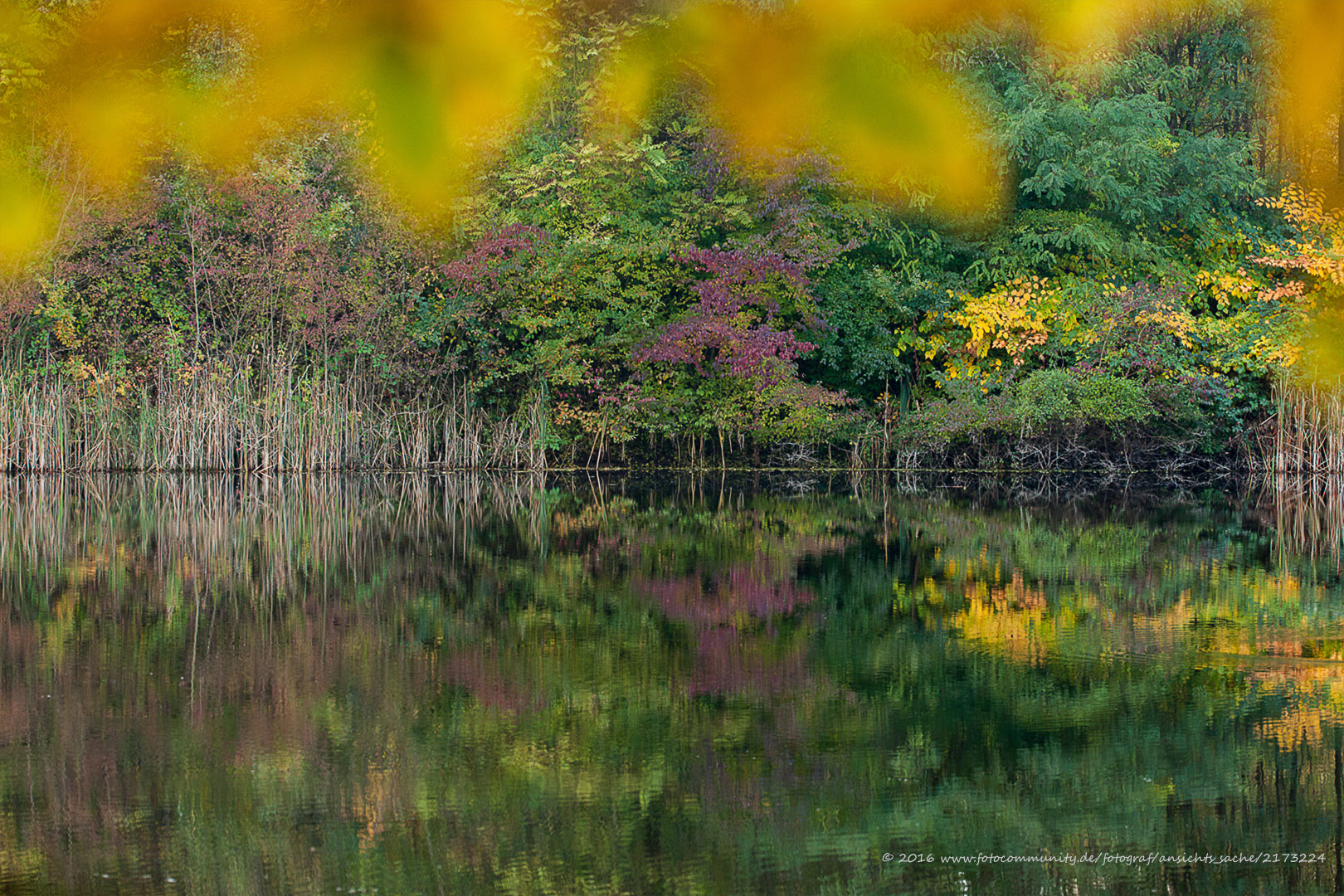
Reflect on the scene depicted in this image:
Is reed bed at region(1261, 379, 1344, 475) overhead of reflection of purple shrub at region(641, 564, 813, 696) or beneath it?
overhead

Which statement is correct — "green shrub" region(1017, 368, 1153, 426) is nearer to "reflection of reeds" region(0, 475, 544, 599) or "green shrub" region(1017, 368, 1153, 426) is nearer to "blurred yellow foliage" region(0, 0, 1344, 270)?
"reflection of reeds" region(0, 475, 544, 599)

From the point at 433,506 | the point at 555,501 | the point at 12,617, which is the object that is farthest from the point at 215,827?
the point at 555,501

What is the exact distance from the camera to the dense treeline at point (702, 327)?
62.3ft

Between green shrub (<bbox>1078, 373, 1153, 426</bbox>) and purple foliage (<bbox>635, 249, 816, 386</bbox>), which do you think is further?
purple foliage (<bbox>635, 249, 816, 386</bbox>)

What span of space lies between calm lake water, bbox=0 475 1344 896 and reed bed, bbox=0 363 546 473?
8.21m

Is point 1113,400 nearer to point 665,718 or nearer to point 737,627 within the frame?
point 737,627

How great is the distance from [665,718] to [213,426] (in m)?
14.7

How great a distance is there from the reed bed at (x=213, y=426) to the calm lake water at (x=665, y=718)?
8206 mm

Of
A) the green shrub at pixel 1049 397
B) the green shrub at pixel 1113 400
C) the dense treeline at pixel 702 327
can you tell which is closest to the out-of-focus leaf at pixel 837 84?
the dense treeline at pixel 702 327

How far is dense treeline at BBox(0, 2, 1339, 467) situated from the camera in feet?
62.3

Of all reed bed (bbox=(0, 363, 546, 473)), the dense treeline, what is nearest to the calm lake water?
reed bed (bbox=(0, 363, 546, 473))

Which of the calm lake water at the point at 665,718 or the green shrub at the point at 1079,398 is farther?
the green shrub at the point at 1079,398

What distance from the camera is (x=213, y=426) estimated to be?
18.4 metres

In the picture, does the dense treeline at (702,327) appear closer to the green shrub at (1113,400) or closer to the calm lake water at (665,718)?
the green shrub at (1113,400)
